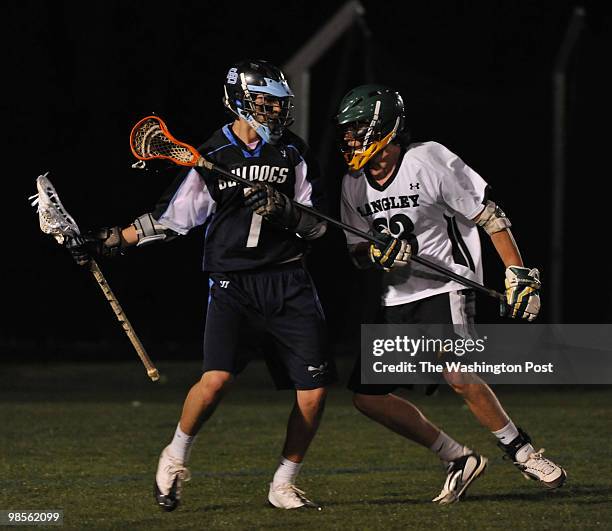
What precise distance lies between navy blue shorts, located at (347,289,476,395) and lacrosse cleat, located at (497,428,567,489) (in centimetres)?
47

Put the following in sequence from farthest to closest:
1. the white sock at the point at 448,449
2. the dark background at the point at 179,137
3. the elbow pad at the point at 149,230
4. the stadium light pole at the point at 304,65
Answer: the dark background at the point at 179,137, the stadium light pole at the point at 304,65, the white sock at the point at 448,449, the elbow pad at the point at 149,230

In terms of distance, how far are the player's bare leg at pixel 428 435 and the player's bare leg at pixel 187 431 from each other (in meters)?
0.65

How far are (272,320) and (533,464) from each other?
44.5 inches

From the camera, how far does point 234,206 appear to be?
6180 mm

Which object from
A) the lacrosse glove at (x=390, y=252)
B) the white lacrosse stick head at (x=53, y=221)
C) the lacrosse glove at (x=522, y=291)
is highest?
the white lacrosse stick head at (x=53, y=221)

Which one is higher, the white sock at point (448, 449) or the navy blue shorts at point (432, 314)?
the navy blue shorts at point (432, 314)

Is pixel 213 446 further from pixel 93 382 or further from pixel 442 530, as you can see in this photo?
pixel 93 382

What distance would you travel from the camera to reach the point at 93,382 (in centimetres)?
1207

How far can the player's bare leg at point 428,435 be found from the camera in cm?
628

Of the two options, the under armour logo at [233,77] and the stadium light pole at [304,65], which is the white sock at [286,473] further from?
the stadium light pole at [304,65]

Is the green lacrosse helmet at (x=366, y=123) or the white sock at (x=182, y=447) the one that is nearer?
the white sock at (x=182, y=447)

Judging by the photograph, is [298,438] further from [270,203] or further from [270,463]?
[270,463]

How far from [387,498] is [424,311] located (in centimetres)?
74

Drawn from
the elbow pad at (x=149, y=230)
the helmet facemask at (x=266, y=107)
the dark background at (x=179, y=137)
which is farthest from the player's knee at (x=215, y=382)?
the dark background at (x=179, y=137)
